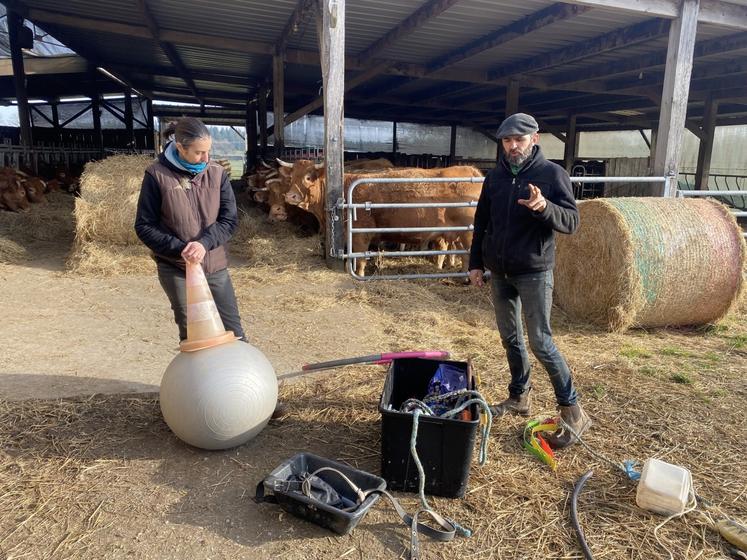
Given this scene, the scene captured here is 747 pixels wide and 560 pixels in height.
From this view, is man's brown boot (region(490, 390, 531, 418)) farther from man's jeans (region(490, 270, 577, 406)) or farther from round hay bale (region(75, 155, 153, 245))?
round hay bale (region(75, 155, 153, 245))

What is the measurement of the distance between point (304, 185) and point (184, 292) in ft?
16.6

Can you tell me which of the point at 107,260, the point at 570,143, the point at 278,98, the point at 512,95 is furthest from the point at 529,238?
the point at 570,143

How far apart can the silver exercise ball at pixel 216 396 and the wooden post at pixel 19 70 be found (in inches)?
492

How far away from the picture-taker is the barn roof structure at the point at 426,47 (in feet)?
26.5

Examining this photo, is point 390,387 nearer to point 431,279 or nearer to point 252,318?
point 252,318

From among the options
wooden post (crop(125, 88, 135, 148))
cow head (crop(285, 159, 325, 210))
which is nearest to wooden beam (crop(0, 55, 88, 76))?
wooden post (crop(125, 88, 135, 148))

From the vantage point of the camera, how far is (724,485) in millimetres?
2629

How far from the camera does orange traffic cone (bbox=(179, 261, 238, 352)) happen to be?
2.68 m

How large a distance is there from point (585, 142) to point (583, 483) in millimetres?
29454

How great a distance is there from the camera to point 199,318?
2.71 metres

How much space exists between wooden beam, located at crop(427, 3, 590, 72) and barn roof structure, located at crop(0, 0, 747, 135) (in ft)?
0.08

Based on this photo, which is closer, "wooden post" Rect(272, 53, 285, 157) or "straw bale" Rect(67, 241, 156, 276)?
"straw bale" Rect(67, 241, 156, 276)

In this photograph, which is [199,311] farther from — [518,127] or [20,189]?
[20,189]

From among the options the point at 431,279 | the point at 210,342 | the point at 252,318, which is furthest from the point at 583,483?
the point at 431,279
